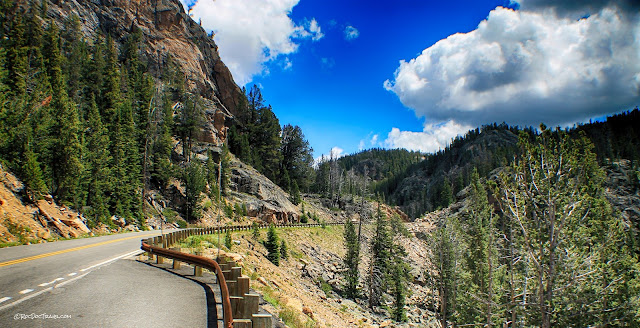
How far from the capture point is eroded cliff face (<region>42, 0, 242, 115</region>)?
66375 mm

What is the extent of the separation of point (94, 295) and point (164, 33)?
281 ft

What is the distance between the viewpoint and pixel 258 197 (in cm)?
5288

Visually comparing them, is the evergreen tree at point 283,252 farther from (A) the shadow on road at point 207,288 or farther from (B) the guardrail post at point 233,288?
(B) the guardrail post at point 233,288

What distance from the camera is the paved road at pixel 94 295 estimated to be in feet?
18.2

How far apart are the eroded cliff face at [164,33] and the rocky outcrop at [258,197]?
2685 centimetres

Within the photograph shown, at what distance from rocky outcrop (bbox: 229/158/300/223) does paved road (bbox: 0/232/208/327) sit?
38.4m

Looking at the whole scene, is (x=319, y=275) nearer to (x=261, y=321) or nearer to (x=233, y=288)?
(x=233, y=288)

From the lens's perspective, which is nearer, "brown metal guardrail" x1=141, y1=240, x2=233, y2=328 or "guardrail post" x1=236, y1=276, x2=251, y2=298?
"brown metal guardrail" x1=141, y1=240, x2=233, y2=328

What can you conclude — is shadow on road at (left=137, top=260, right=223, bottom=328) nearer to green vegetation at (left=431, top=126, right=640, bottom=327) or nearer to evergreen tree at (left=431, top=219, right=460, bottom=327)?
green vegetation at (left=431, top=126, right=640, bottom=327)

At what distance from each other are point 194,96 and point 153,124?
21.1 m

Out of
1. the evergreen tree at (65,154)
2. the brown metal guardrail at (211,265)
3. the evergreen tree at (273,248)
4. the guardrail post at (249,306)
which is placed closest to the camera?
the brown metal guardrail at (211,265)

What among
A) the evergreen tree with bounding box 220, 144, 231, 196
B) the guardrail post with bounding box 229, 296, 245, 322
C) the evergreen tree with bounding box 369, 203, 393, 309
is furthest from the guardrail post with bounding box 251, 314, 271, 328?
the evergreen tree with bounding box 220, 144, 231, 196

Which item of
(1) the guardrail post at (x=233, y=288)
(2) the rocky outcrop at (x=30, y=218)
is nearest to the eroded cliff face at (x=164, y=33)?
(2) the rocky outcrop at (x=30, y=218)

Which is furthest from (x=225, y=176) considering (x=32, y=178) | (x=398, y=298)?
(x=398, y=298)
